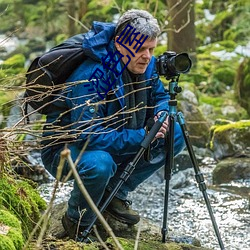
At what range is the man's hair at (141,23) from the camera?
330cm

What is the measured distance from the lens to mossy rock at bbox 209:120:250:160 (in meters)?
6.91

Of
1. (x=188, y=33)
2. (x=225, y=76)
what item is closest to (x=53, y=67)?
(x=188, y=33)

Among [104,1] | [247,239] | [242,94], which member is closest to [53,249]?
[247,239]

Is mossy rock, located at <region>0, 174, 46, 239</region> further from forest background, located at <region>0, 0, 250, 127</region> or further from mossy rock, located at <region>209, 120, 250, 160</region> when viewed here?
mossy rock, located at <region>209, 120, 250, 160</region>

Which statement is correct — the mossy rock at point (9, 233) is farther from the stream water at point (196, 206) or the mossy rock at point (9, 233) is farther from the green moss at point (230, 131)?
the green moss at point (230, 131)

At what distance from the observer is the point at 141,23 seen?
10.8 ft

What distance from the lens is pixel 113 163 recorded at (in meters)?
3.30

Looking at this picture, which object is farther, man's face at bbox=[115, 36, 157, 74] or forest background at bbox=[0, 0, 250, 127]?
forest background at bbox=[0, 0, 250, 127]

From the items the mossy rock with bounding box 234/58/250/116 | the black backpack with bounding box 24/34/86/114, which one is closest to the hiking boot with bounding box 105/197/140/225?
the black backpack with bounding box 24/34/86/114

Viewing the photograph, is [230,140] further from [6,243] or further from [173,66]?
[6,243]

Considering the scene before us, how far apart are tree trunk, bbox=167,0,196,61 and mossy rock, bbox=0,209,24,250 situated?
25.3 feet

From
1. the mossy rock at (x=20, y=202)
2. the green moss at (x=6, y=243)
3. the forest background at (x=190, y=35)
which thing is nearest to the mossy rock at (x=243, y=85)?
the forest background at (x=190, y=35)

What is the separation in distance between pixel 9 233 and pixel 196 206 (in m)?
3.28

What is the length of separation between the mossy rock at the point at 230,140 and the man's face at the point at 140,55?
364 cm
